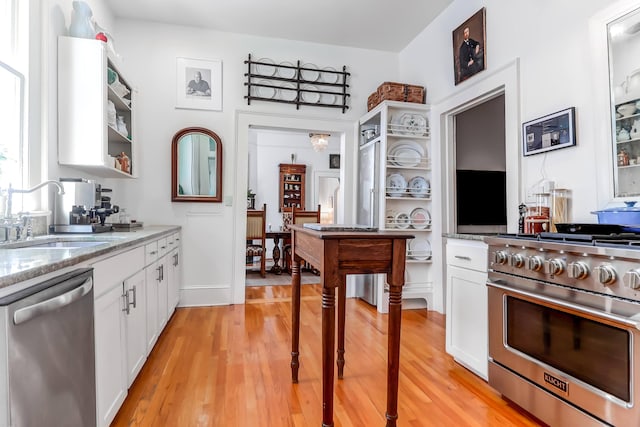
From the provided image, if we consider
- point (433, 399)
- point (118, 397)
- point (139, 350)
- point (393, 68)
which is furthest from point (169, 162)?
point (433, 399)

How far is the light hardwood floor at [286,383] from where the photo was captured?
1746mm

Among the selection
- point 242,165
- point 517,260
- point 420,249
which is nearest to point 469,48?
point 420,249

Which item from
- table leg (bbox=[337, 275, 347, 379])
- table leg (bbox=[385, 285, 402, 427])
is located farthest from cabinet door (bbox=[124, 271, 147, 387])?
table leg (bbox=[385, 285, 402, 427])

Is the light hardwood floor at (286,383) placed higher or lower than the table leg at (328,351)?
lower

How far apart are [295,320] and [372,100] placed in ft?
9.19

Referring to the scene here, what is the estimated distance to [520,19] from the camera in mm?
2521

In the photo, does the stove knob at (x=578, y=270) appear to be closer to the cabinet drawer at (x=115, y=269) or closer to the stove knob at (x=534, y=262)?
the stove knob at (x=534, y=262)

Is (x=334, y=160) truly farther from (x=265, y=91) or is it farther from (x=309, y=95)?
(x=265, y=91)

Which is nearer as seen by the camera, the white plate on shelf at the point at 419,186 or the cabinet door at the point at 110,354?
the cabinet door at the point at 110,354

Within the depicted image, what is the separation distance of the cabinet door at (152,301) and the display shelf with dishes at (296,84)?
7.45ft

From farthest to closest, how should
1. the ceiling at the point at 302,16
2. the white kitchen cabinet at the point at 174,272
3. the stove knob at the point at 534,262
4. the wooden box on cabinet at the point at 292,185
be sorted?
the wooden box on cabinet at the point at 292,185 → the ceiling at the point at 302,16 → the white kitchen cabinet at the point at 174,272 → the stove knob at the point at 534,262

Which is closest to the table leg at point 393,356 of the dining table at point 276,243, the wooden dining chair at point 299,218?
the dining table at point 276,243

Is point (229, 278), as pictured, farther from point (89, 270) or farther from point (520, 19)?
point (520, 19)

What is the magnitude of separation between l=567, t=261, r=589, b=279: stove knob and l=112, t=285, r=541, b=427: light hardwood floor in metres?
0.80
